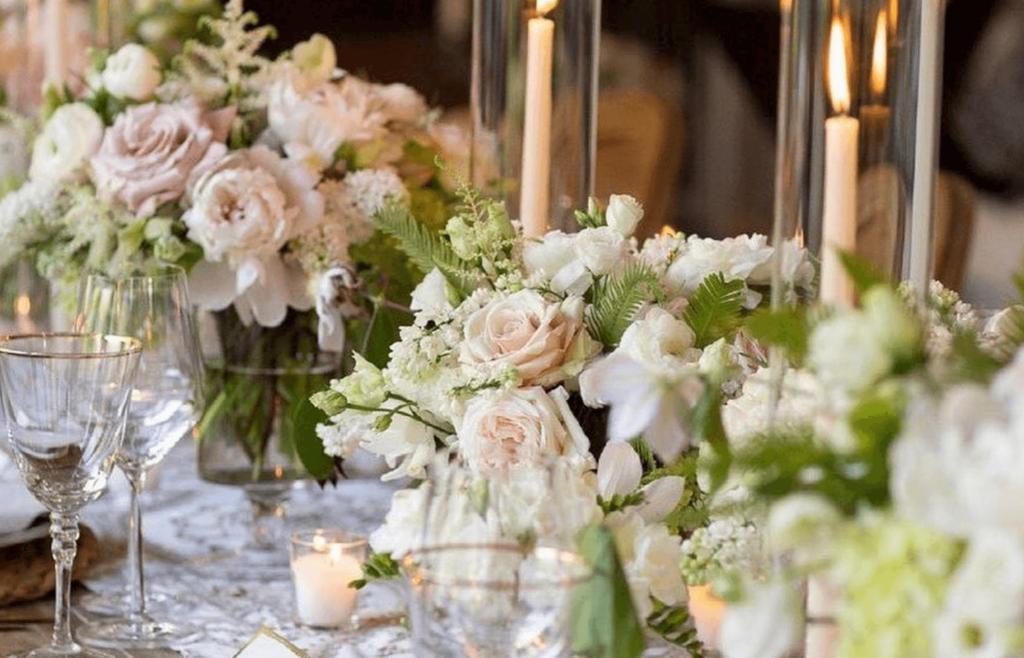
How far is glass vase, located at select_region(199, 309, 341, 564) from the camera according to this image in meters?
1.73

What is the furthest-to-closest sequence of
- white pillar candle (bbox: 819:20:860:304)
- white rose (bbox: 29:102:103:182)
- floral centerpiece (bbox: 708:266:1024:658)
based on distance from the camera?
white rose (bbox: 29:102:103:182) < white pillar candle (bbox: 819:20:860:304) < floral centerpiece (bbox: 708:266:1024:658)

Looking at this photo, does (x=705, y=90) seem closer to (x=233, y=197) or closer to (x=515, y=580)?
(x=233, y=197)

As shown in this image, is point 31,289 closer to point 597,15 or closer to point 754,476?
point 597,15

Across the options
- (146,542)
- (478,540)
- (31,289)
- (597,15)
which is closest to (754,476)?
(478,540)

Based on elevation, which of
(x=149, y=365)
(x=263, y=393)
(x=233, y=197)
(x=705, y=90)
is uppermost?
(x=233, y=197)

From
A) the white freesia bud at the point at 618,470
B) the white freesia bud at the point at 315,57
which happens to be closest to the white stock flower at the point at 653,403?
the white freesia bud at the point at 618,470

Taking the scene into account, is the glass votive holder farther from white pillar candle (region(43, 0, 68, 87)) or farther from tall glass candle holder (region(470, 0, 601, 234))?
white pillar candle (region(43, 0, 68, 87))

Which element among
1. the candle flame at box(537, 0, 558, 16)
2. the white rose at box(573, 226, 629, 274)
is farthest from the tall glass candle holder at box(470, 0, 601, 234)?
the white rose at box(573, 226, 629, 274)

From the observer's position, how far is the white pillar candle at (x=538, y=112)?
5.04 feet

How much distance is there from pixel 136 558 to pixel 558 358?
1.56 ft

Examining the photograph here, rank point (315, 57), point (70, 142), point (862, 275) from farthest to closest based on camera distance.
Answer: point (315, 57), point (70, 142), point (862, 275)

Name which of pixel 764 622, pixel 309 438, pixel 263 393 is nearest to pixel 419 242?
pixel 309 438

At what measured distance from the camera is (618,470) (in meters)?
1.10

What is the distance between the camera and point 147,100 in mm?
1731
